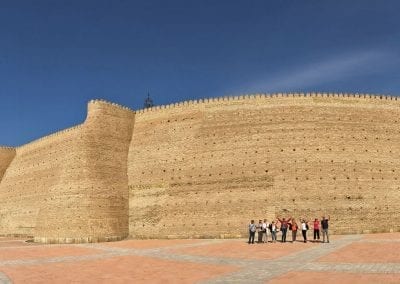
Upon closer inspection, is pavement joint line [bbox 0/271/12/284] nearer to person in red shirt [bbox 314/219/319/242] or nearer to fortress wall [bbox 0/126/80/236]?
person in red shirt [bbox 314/219/319/242]

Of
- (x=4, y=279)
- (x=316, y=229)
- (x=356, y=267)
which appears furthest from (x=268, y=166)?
(x=4, y=279)

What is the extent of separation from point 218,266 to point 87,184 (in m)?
14.8

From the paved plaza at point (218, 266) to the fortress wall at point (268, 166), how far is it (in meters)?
7.29

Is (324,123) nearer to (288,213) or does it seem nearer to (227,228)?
(288,213)

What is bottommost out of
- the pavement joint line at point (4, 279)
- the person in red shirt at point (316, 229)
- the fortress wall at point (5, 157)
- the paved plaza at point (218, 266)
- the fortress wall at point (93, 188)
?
the paved plaza at point (218, 266)

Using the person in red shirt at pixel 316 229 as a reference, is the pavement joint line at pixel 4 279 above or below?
below

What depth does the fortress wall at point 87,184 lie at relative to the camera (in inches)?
981

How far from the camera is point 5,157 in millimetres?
40844

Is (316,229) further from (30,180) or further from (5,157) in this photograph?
(5,157)

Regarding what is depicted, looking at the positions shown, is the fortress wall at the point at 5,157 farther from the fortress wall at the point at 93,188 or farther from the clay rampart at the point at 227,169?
the fortress wall at the point at 93,188

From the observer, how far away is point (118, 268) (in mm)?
12828

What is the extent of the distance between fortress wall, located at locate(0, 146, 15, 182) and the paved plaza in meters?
25.4

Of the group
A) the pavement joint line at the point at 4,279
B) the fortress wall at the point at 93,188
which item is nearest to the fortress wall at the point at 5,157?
the fortress wall at the point at 93,188

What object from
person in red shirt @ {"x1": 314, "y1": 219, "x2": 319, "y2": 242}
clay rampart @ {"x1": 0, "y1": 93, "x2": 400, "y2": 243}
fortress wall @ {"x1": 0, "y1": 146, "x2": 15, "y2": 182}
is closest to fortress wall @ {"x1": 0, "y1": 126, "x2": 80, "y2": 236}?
fortress wall @ {"x1": 0, "y1": 146, "x2": 15, "y2": 182}
